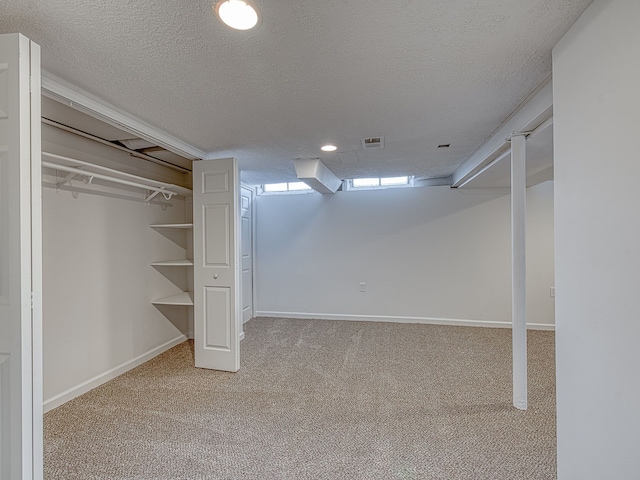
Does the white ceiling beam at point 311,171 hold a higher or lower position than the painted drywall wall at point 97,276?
higher

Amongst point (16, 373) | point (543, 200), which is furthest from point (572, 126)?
point (543, 200)

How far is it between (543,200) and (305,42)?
4.24 meters

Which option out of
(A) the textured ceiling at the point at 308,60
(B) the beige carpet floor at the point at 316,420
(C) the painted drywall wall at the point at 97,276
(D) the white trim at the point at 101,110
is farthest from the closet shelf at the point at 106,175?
(B) the beige carpet floor at the point at 316,420

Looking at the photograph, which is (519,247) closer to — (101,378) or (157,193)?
(157,193)

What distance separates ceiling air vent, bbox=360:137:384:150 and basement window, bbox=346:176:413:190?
5.92 feet

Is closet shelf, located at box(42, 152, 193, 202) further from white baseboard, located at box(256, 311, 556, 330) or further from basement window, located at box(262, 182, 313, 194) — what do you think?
white baseboard, located at box(256, 311, 556, 330)

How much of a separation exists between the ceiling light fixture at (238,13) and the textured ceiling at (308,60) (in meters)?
0.04

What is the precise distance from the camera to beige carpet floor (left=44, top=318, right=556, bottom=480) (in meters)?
1.68

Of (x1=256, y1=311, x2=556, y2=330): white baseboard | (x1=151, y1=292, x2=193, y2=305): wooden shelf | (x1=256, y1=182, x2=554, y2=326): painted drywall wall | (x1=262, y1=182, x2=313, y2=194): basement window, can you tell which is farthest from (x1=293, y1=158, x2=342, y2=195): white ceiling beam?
(x1=256, y1=311, x2=556, y2=330): white baseboard

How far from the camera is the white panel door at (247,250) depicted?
15.2 ft

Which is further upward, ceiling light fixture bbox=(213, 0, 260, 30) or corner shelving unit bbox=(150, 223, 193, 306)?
ceiling light fixture bbox=(213, 0, 260, 30)

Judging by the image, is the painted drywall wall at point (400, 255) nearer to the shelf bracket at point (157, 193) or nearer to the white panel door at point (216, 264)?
the shelf bracket at point (157, 193)

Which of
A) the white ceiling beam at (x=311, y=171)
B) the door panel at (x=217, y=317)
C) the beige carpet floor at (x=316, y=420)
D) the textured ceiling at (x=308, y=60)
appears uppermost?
the textured ceiling at (x=308, y=60)

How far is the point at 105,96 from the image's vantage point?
1.84 m
